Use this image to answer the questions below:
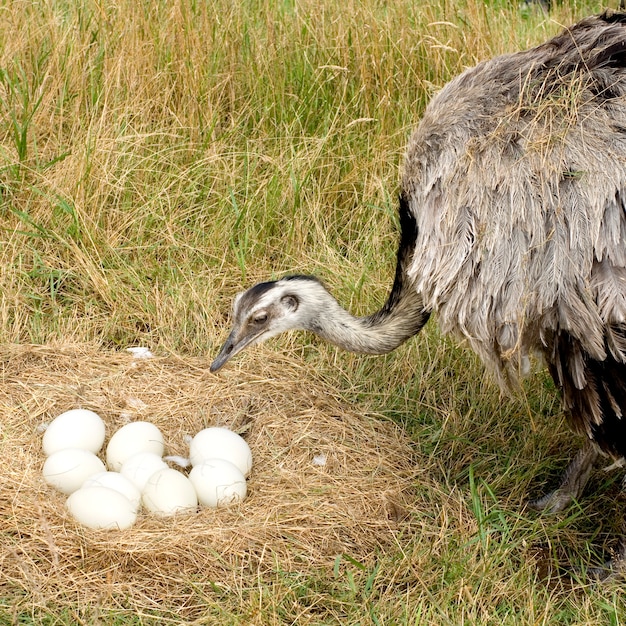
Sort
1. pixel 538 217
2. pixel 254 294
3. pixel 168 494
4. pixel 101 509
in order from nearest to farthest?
pixel 538 217
pixel 101 509
pixel 168 494
pixel 254 294

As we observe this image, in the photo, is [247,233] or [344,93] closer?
[247,233]

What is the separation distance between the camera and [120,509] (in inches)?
128

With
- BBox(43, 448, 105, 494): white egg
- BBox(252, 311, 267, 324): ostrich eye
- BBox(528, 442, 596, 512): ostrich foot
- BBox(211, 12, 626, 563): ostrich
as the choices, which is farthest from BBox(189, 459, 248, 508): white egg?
BBox(528, 442, 596, 512): ostrich foot

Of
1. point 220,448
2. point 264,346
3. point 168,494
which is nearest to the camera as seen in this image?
point 168,494

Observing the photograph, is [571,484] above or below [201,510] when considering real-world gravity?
above

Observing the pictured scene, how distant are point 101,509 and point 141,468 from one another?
26cm

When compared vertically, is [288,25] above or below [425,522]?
above

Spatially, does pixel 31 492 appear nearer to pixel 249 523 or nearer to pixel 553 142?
pixel 249 523

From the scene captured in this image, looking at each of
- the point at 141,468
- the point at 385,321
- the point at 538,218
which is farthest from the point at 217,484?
the point at 538,218

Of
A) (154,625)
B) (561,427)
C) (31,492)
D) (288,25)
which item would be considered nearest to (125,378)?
(31,492)

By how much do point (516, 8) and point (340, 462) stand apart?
313 centimetres

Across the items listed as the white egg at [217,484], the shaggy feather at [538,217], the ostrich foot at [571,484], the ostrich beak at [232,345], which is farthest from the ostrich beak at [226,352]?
the ostrich foot at [571,484]

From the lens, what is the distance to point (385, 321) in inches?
145

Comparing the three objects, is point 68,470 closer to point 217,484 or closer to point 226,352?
point 217,484
